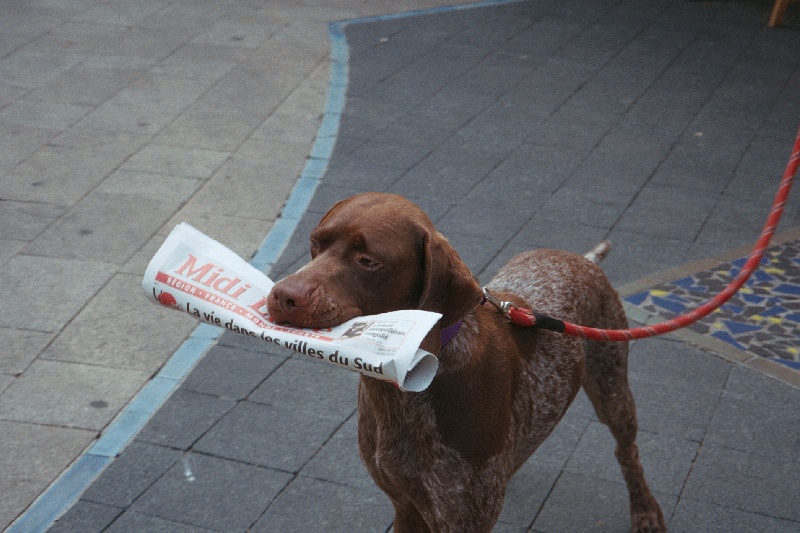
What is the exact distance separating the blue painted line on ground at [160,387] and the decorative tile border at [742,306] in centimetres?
246

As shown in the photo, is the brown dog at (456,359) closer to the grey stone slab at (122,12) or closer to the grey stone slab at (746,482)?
the grey stone slab at (746,482)

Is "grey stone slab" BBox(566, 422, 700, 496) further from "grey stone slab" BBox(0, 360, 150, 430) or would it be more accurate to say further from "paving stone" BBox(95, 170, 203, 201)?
"paving stone" BBox(95, 170, 203, 201)

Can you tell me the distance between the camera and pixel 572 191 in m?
8.02

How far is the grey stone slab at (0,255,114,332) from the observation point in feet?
20.4

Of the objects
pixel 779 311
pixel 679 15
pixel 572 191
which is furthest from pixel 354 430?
pixel 679 15

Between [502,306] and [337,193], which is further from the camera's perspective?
[337,193]

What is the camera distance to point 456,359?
11.1 ft

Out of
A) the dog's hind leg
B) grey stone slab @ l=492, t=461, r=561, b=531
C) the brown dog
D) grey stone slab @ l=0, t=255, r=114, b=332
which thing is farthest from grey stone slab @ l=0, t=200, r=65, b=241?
the dog's hind leg

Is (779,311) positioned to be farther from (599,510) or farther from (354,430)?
(354,430)

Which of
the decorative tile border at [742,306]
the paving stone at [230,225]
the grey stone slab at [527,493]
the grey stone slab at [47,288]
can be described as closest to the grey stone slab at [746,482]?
the grey stone slab at [527,493]

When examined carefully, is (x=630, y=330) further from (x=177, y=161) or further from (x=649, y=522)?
(x=177, y=161)

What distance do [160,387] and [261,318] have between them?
279cm

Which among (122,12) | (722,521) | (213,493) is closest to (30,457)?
(213,493)

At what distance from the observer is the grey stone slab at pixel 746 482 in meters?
4.67
